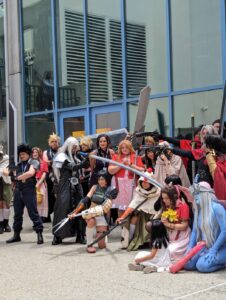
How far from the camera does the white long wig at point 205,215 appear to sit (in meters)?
5.42

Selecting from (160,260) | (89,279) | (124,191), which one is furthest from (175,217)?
(124,191)

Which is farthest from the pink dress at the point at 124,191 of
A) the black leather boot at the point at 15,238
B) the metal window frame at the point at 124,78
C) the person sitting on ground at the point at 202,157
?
the metal window frame at the point at 124,78

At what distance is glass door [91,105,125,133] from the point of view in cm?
1117

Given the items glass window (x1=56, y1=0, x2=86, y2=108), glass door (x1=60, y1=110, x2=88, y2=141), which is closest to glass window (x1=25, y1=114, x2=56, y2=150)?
glass door (x1=60, y1=110, x2=88, y2=141)

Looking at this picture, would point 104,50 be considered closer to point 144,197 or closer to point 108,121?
point 108,121

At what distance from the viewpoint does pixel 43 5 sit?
13125 millimetres

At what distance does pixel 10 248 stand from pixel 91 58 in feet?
19.6

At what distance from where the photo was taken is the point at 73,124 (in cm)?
1223

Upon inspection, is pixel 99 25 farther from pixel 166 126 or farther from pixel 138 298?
pixel 138 298

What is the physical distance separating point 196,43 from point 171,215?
5115mm

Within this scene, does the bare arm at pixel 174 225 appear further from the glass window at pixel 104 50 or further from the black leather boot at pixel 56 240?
the glass window at pixel 104 50

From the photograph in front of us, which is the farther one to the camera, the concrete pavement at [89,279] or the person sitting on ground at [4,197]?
the person sitting on ground at [4,197]

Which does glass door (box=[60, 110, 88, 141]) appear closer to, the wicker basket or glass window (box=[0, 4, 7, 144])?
glass window (box=[0, 4, 7, 144])

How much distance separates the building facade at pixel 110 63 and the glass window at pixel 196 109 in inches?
0.8
